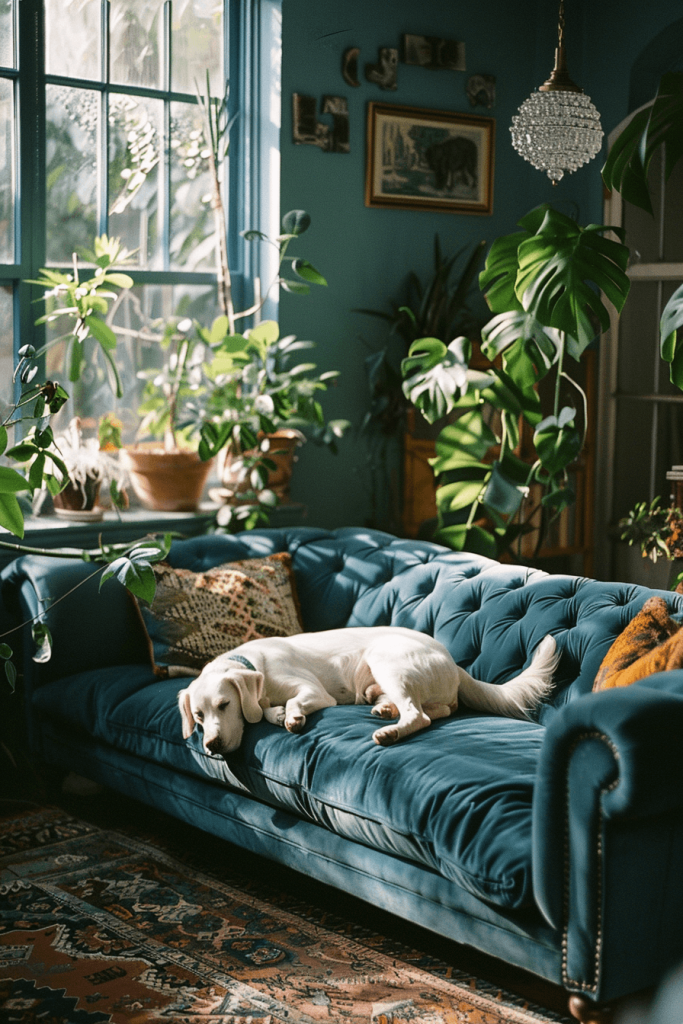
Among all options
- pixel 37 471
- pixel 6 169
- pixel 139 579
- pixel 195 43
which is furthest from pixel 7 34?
pixel 139 579

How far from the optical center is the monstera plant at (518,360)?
134 inches

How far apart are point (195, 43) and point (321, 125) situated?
535 millimetres

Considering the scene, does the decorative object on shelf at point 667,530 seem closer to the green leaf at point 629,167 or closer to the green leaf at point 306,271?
the green leaf at point 629,167

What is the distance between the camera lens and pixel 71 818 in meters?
3.34

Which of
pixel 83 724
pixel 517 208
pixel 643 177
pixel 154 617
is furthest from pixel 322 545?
pixel 517 208

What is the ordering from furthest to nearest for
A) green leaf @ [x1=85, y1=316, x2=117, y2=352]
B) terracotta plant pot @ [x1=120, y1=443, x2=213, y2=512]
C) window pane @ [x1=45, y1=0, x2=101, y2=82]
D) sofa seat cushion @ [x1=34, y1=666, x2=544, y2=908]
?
terracotta plant pot @ [x1=120, y1=443, x2=213, y2=512]
window pane @ [x1=45, y1=0, x2=101, y2=82]
green leaf @ [x1=85, y1=316, x2=117, y2=352]
sofa seat cushion @ [x1=34, y1=666, x2=544, y2=908]

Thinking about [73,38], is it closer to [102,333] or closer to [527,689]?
[102,333]

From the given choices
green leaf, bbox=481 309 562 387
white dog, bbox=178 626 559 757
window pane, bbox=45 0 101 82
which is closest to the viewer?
white dog, bbox=178 626 559 757

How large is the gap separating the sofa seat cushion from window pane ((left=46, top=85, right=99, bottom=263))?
1.67 meters

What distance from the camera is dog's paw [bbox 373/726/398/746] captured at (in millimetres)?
2607

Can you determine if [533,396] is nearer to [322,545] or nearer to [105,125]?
[322,545]

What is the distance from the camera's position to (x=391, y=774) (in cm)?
247

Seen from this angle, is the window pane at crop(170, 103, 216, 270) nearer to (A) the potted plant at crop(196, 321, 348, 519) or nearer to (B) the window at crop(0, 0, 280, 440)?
(B) the window at crop(0, 0, 280, 440)

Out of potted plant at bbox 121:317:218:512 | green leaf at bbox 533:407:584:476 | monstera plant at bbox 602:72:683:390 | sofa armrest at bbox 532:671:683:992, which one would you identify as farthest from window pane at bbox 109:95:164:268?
sofa armrest at bbox 532:671:683:992
